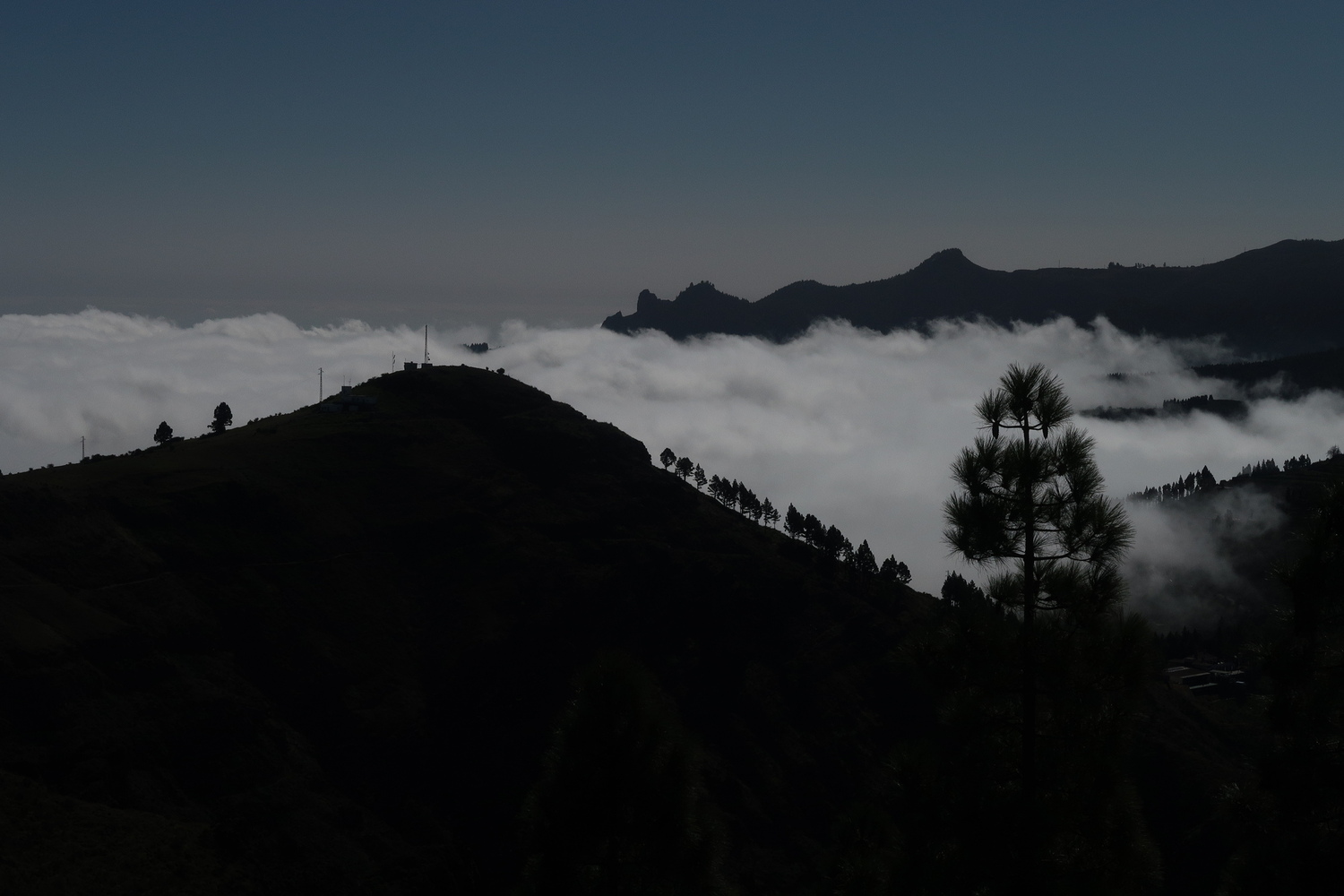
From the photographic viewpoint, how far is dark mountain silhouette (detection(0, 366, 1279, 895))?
15102mm

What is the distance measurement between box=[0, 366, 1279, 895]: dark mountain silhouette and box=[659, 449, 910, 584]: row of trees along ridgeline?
191 inches

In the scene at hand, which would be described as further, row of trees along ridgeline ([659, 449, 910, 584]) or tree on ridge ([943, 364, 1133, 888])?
row of trees along ridgeline ([659, 449, 910, 584])

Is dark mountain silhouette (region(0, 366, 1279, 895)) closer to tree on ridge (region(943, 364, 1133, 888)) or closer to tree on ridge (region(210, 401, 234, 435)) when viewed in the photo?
tree on ridge (region(943, 364, 1133, 888))

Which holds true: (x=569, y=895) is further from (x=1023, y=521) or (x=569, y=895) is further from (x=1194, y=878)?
(x=1194, y=878)

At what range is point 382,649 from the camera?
116 meters

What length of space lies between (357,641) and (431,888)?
125 ft

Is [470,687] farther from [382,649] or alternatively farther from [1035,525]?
Answer: [1035,525]

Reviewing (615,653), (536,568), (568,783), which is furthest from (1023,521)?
(536,568)

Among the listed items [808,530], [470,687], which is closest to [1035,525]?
[470,687]

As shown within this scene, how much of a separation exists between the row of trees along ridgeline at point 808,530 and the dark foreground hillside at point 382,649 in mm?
7463

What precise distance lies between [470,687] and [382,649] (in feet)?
39.3

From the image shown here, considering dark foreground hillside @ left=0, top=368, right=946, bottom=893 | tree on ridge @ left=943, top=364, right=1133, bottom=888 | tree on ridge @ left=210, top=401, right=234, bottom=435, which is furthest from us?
tree on ridge @ left=210, top=401, right=234, bottom=435

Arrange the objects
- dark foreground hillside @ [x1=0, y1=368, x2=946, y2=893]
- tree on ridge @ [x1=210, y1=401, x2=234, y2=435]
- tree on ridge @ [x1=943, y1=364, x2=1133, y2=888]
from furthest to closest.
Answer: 1. tree on ridge @ [x1=210, y1=401, x2=234, y2=435]
2. dark foreground hillside @ [x1=0, y1=368, x2=946, y2=893]
3. tree on ridge @ [x1=943, y1=364, x2=1133, y2=888]

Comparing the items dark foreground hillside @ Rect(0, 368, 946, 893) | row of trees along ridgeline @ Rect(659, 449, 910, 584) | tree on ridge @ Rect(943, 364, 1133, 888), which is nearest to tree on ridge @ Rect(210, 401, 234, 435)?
dark foreground hillside @ Rect(0, 368, 946, 893)
